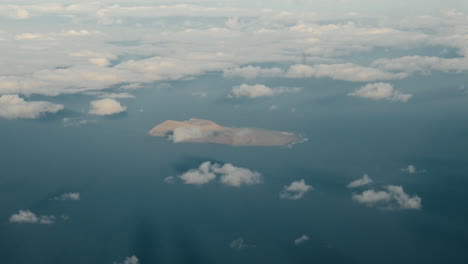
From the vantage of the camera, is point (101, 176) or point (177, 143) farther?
point (177, 143)

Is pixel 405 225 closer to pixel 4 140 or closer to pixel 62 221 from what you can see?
pixel 62 221

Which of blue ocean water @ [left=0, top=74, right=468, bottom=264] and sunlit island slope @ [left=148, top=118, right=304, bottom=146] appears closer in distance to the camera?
blue ocean water @ [left=0, top=74, right=468, bottom=264]

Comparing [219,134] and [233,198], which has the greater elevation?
[219,134]

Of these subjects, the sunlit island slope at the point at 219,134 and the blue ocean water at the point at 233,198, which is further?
the sunlit island slope at the point at 219,134

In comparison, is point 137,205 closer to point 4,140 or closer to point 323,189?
point 323,189

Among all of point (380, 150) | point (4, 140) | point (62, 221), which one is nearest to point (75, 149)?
point (4, 140)

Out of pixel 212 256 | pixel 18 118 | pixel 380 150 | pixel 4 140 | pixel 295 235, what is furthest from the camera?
pixel 18 118

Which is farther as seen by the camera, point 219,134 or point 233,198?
point 219,134

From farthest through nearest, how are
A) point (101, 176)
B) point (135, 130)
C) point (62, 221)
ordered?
point (135, 130) < point (101, 176) < point (62, 221)
